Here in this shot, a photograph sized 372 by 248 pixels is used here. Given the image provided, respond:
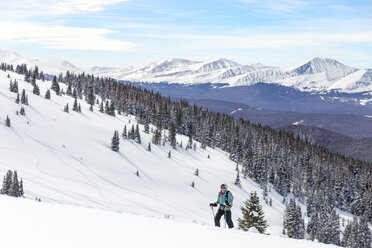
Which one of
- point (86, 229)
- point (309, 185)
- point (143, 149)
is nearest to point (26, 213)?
point (86, 229)

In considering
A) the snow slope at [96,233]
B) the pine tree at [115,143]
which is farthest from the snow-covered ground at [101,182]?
the pine tree at [115,143]

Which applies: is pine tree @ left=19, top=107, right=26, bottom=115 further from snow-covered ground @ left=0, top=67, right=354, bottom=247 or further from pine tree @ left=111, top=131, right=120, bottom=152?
pine tree @ left=111, top=131, right=120, bottom=152

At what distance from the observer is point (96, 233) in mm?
10180

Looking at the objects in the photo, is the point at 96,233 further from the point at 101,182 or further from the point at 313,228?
the point at 313,228

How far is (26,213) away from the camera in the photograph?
12289mm

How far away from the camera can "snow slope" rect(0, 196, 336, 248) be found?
920 centimetres

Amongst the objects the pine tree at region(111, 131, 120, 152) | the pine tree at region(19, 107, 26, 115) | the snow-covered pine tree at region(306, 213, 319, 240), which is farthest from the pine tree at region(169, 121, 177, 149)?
the snow-covered pine tree at region(306, 213, 319, 240)

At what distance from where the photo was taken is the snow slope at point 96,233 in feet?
30.2

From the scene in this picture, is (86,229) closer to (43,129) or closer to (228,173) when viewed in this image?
(43,129)

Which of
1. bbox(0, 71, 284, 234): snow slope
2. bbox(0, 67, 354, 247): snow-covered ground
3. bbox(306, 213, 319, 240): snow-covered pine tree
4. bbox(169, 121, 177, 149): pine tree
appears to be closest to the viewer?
bbox(0, 67, 354, 247): snow-covered ground

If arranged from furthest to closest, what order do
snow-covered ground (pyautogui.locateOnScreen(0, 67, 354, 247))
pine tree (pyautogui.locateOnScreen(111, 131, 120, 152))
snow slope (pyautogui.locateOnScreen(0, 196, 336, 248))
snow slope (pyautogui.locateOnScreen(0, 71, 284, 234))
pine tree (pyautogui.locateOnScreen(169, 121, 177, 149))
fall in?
1. pine tree (pyautogui.locateOnScreen(169, 121, 177, 149))
2. pine tree (pyautogui.locateOnScreen(111, 131, 120, 152))
3. snow slope (pyautogui.locateOnScreen(0, 71, 284, 234))
4. snow-covered ground (pyautogui.locateOnScreen(0, 67, 354, 247))
5. snow slope (pyautogui.locateOnScreen(0, 196, 336, 248))

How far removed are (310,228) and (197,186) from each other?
3538cm

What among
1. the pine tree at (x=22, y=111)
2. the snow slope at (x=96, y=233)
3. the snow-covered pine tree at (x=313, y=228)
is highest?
the snow slope at (x=96, y=233)

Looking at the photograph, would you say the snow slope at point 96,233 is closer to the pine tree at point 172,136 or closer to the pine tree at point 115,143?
the pine tree at point 115,143
